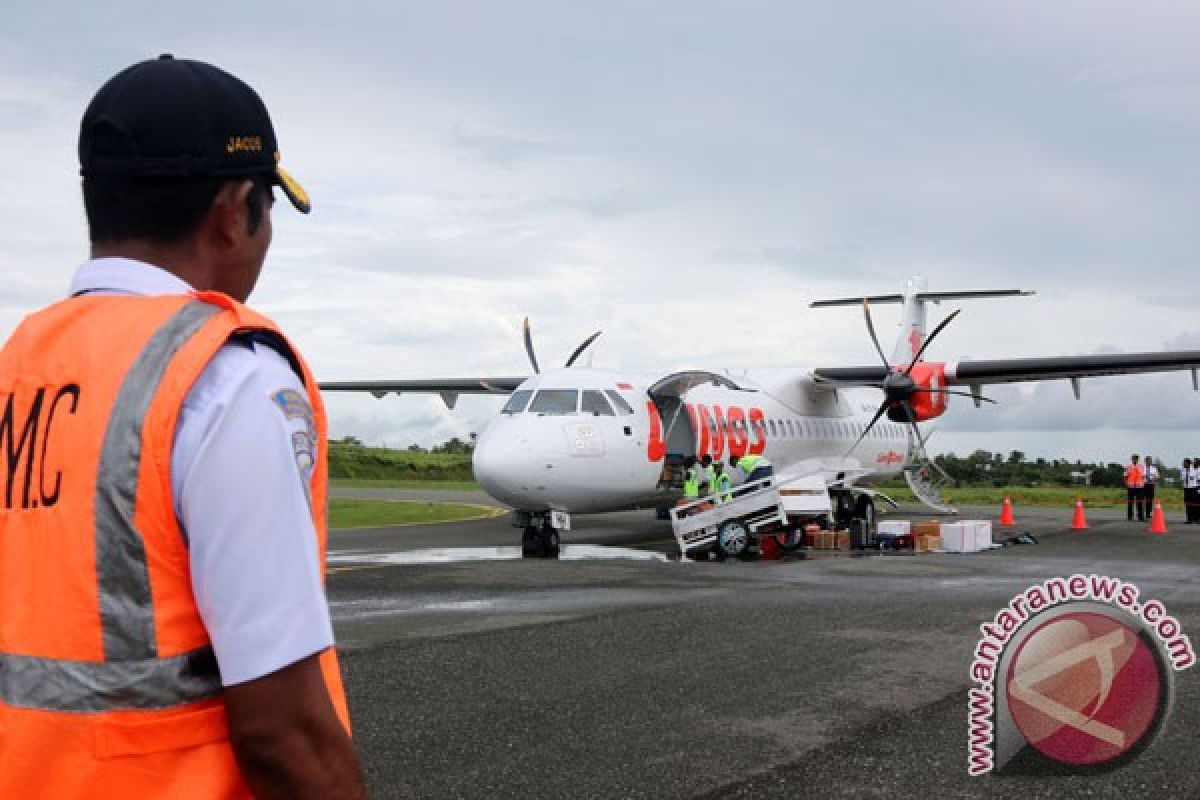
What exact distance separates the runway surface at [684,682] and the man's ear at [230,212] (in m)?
3.34

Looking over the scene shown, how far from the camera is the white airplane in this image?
15.6m

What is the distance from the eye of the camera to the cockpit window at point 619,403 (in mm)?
16969

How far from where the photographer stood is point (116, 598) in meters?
1.47

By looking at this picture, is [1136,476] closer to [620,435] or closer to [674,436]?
[674,436]

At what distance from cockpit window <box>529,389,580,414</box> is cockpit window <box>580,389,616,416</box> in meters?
0.15

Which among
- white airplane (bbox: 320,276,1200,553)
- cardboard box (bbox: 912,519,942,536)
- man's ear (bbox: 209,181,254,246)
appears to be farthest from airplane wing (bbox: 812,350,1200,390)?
man's ear (bbox: 209,181,254,246)

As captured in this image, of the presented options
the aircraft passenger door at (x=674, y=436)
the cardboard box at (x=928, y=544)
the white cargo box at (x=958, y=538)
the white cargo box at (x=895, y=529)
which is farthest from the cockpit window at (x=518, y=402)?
the white cargo box at (x=958, y=538)

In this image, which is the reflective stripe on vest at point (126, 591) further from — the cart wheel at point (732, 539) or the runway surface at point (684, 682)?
the cart wheel at point (732, 539)

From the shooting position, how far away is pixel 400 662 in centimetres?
717

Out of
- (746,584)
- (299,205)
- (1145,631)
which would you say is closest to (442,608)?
(746,584)

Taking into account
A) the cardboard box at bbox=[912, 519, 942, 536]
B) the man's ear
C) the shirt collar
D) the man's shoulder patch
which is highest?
the man's ear

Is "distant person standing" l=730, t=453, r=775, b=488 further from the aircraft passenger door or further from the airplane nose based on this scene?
the airplane nose

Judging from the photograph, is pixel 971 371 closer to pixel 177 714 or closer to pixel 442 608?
pixel 442 608

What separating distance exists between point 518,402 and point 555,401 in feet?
1.91
